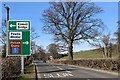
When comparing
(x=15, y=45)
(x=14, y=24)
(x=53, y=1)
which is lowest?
(x=15, y=45)

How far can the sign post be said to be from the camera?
23.1m

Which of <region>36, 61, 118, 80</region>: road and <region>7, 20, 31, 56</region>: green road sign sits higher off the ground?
<region>7, 20, 31, 56</region>: green road sign

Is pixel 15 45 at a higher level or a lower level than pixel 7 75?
higher

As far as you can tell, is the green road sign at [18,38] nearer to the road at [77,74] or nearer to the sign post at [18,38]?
the sign post at [18,38]

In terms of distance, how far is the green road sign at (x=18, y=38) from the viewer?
23141mm

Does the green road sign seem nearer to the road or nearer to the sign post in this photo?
the sign post

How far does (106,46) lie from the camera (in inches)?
3531

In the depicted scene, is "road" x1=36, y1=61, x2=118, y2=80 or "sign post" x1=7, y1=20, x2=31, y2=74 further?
"road" x1=36, y1=61, x2=118, y2=80

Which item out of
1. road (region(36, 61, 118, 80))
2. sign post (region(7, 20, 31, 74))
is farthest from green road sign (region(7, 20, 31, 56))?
road (region(36, 61, 118, 80))

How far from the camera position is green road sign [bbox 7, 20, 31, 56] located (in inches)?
911

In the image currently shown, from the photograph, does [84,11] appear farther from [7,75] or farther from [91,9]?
[7,75]

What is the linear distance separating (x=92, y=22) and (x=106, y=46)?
32.1m

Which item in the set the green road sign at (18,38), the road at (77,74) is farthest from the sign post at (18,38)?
the road at (77,74)

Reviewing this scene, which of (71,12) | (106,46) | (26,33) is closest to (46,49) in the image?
(106,46)
